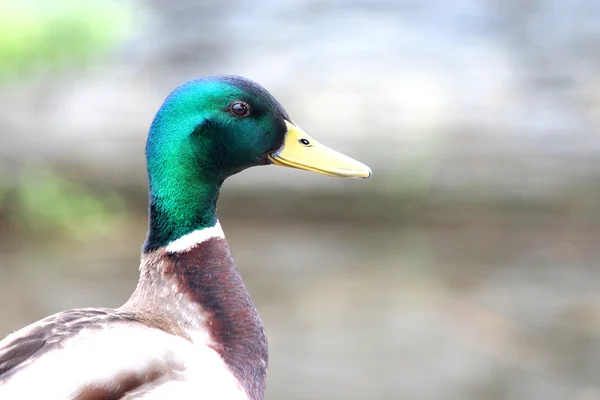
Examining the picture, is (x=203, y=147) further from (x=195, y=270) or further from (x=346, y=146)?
(x=346, y=146)

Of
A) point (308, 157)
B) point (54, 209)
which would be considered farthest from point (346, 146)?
point (308, 157)

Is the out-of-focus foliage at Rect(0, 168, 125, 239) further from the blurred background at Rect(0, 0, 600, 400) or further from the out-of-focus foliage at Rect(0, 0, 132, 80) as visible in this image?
the out-of-focus foliage at Rect(0, 0, 132, 80)

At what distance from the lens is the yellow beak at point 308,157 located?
2199mm

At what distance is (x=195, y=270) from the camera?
82.7 inches

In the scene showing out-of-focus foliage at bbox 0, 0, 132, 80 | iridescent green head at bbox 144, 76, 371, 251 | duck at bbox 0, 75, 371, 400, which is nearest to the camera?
duck at bbox 0, 75, 371, 400

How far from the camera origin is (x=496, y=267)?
586 cm

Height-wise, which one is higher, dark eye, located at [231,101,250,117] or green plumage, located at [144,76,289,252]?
dark eye, located at [231,101,250,117]

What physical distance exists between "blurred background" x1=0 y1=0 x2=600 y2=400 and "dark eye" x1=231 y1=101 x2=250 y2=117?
3131mm

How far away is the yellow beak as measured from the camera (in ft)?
7.22

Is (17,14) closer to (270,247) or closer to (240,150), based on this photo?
(270,247)

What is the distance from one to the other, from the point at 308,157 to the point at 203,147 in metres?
0.24

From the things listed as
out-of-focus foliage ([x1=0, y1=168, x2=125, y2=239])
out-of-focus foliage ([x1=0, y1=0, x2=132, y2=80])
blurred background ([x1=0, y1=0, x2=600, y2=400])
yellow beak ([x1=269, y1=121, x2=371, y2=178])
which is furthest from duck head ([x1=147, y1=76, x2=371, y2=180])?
out-of-focus foliage ([x1=0, y1=168, x2=125, y2=239])

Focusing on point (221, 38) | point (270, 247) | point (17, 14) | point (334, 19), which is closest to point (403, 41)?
point (334, 19)

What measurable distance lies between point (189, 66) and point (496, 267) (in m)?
2.54
